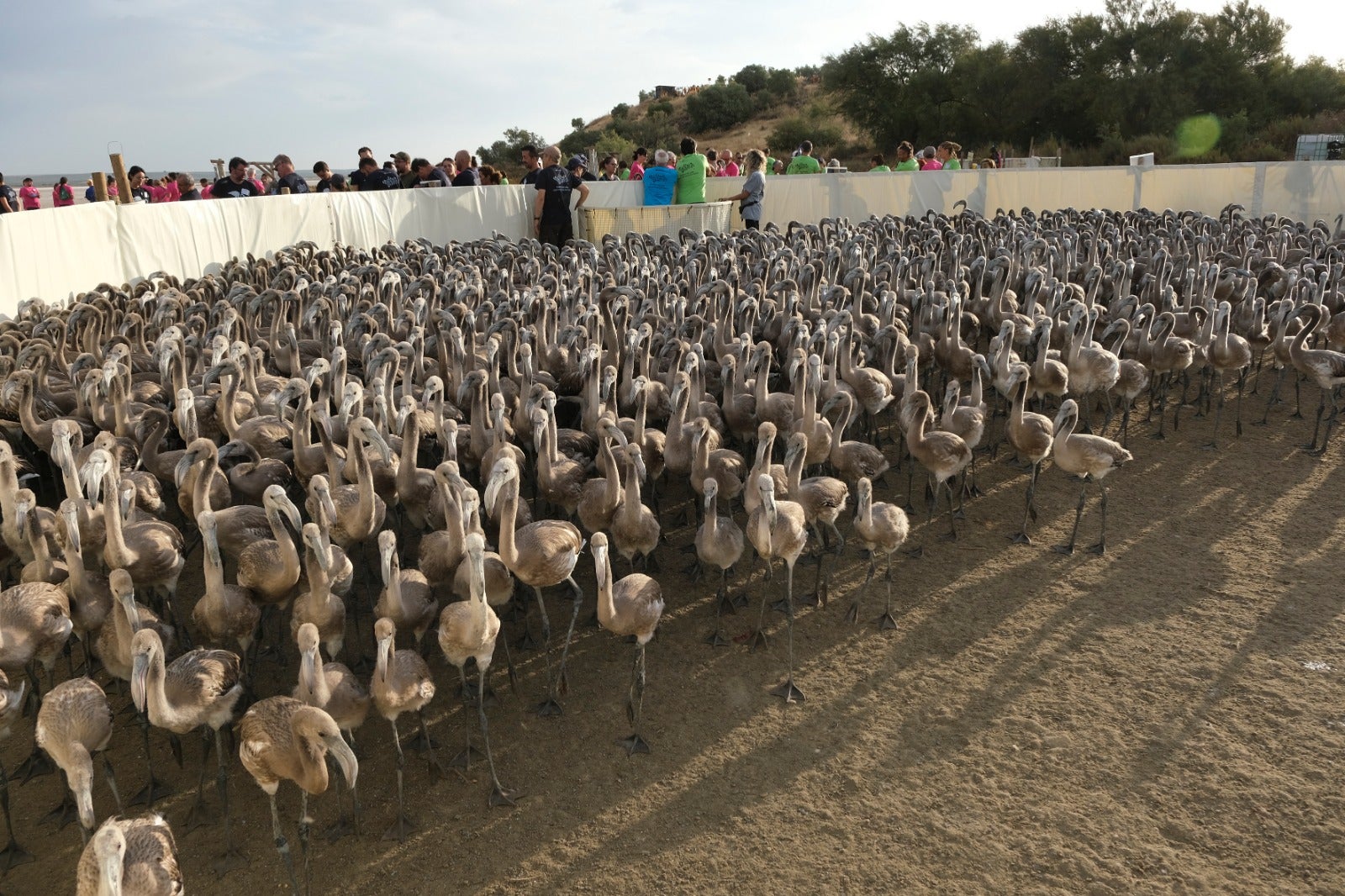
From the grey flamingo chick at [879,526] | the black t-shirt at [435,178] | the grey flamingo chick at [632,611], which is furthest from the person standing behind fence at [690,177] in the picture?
the grey flamingo chick at [632,611]

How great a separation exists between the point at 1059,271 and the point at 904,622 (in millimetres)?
8635

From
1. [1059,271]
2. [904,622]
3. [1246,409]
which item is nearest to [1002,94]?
[1059,271]

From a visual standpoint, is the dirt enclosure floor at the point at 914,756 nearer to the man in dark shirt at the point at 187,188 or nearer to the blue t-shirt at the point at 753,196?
the blue t-shirt at the point at 753,196

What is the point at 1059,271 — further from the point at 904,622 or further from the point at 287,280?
the point at 287,280

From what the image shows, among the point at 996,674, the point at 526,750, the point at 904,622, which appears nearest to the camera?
the point at 526,750

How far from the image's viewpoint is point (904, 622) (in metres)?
6.76

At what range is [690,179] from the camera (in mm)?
18703

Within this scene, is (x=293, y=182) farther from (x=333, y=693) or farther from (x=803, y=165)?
(x=333, y=693)

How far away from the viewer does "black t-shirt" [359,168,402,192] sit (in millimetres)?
18875

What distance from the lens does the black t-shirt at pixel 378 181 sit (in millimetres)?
18875

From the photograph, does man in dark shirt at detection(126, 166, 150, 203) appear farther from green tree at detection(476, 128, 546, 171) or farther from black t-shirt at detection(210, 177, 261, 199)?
green tree at detection(476, 128, 546, 171)

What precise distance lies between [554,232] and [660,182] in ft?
7.60

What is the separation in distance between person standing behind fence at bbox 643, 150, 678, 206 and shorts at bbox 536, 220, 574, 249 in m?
1.68

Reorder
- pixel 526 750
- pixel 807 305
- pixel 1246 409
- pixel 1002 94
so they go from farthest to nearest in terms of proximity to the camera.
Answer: pixel 1002 94 < pixel 807 305 < pixel 1246 409 < pixel 526 750
